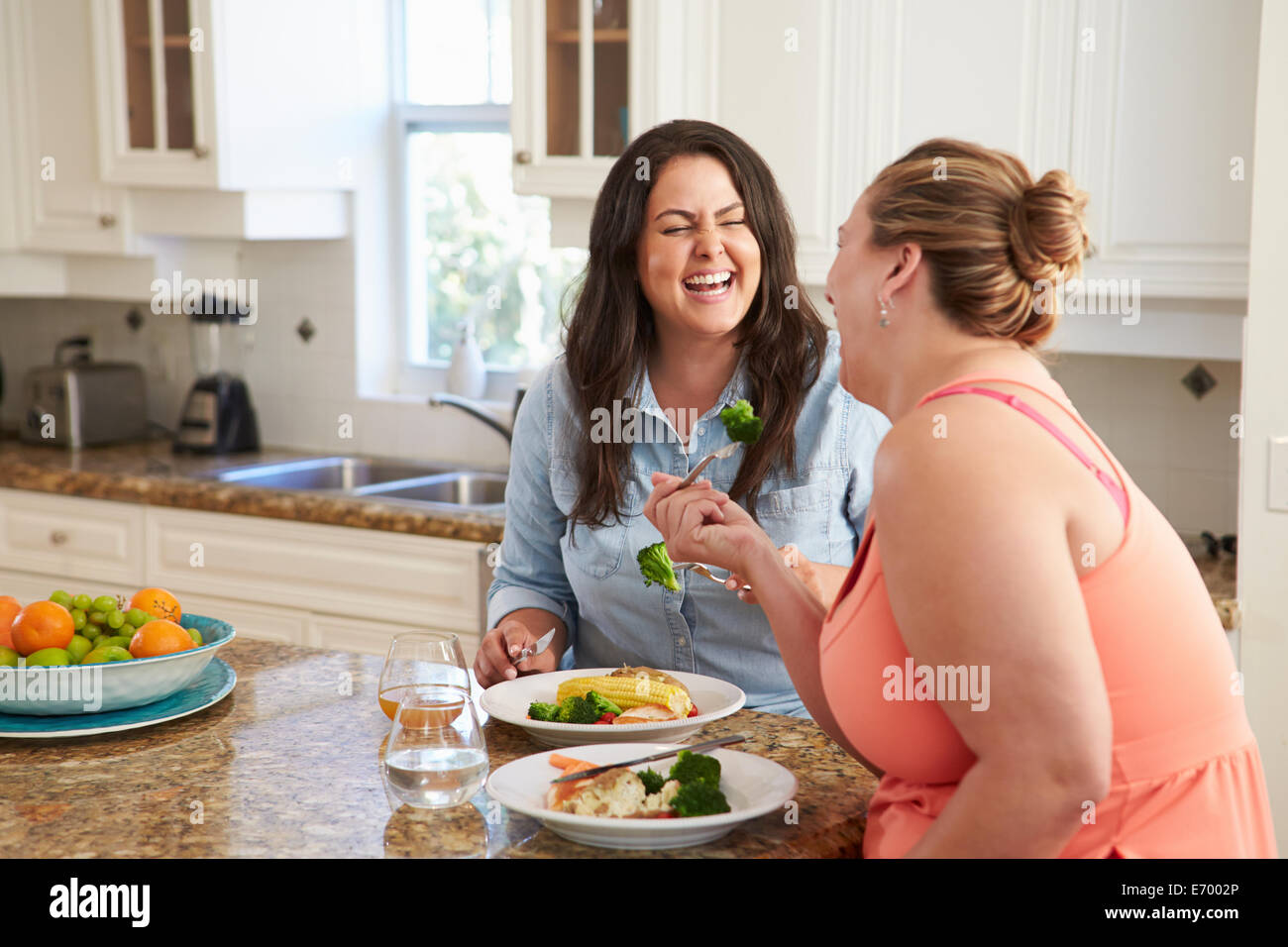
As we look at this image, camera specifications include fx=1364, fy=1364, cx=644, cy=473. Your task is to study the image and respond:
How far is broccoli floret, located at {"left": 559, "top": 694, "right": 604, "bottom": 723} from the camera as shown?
1.46 meters

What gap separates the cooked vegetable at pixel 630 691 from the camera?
1467 mm

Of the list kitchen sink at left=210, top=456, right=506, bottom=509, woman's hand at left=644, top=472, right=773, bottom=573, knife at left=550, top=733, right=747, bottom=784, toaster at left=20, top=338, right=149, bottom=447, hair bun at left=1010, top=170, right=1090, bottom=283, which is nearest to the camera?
hair bun at left=1010, top=170, right=1090, bottom=283

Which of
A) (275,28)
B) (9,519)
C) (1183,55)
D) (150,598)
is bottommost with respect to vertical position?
(9,519)

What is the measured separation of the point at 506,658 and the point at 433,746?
0.58m

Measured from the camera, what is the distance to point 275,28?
11.5ft

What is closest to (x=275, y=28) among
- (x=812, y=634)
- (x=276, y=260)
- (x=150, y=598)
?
(x=276, y=260)

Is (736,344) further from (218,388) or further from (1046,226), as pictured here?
(218,388)

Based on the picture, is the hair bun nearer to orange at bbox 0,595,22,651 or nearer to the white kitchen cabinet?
orange at bbox 0,595,22,651

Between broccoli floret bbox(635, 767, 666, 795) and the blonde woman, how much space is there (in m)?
0.17

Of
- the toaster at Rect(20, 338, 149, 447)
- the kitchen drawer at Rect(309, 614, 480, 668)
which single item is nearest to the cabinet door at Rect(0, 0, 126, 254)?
the toaster at Rect(20, 338, 149, 447)
